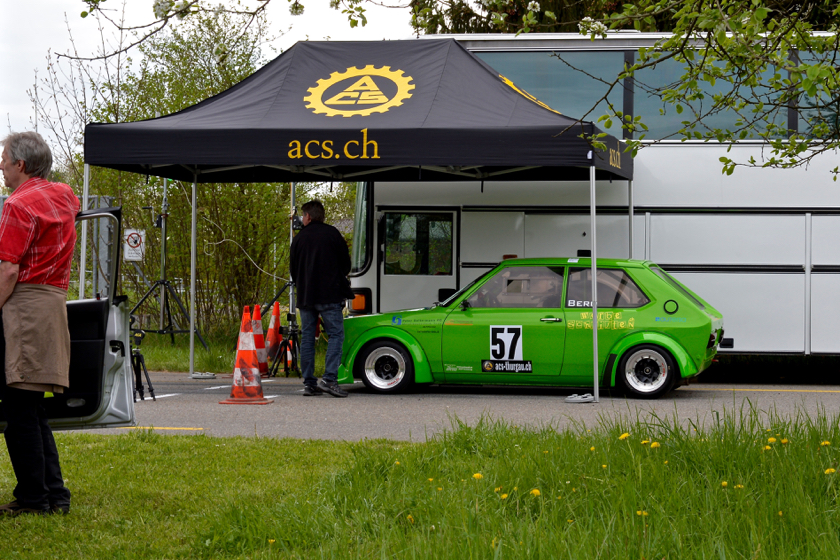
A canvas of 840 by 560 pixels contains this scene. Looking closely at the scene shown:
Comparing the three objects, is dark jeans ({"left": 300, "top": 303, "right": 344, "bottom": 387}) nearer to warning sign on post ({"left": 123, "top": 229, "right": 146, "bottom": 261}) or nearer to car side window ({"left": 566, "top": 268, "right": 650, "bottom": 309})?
car side window ({"left": 566, "top": 268, "right": 650, "bottom": 309})

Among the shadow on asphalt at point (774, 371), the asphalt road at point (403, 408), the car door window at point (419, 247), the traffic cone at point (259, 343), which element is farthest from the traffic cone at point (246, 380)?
the shadow on asphalt at point (774, 371)

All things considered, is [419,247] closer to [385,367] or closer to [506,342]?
[385,367]

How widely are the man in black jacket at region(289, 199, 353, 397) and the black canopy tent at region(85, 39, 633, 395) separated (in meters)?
0.88

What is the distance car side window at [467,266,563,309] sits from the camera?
999cm

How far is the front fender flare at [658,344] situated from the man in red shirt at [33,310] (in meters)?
6.33

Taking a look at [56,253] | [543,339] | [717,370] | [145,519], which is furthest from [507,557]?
[717,370]

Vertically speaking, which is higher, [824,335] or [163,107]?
[163,107]

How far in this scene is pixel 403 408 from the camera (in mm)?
9094

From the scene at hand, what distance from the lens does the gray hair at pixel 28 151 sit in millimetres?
4688

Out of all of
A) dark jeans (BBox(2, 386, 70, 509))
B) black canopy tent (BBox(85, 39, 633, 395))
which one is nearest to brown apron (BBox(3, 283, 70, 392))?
dark jeans (BBox(2, 386, 70, 509))

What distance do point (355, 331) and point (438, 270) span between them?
178 cm

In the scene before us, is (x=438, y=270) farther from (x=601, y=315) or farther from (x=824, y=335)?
(x=824, y=335)

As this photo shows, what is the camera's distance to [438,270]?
11.7 m

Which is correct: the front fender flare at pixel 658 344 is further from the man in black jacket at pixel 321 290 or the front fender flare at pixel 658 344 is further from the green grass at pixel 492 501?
the green grass at pixel 492 501
